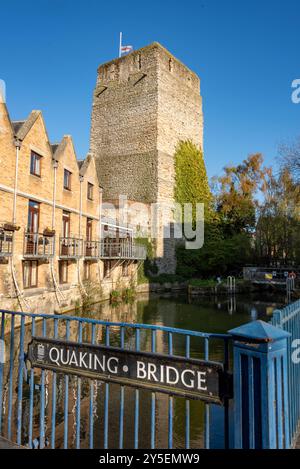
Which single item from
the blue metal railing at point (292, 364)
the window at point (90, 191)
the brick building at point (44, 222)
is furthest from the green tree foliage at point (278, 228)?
the blue metal railing at point (292, 364)

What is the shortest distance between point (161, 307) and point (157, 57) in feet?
74.9

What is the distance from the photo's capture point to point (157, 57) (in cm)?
2989

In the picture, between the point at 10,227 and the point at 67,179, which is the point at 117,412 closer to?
the point at 10,227

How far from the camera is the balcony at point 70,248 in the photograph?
17391mm

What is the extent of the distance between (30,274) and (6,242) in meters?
2.41

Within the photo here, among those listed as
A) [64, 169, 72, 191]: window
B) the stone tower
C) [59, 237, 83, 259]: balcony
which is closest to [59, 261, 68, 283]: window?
[59, 237, 83, 259]: balcony

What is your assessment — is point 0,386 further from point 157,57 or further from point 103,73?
point 103,73

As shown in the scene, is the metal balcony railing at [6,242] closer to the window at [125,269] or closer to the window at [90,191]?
the window at [90,191]

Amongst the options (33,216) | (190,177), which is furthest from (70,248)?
(190,177)

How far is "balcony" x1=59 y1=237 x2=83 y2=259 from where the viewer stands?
17.4 m

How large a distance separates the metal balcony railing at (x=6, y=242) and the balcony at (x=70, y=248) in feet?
12.9

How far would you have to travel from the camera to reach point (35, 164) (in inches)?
621
